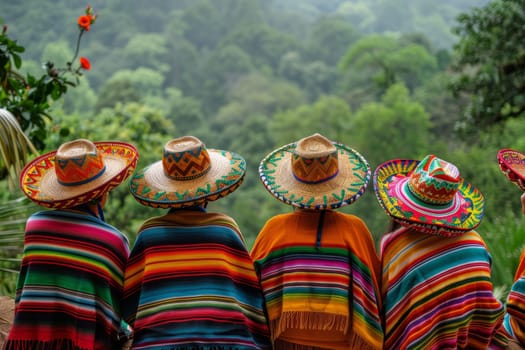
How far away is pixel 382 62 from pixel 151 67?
19.1 m

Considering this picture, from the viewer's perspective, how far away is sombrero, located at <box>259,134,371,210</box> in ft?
8.21

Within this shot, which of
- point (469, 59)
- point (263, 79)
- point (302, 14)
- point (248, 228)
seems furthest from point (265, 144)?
point (302, 14)

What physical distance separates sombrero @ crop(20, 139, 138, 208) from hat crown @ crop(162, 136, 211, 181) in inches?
6.6

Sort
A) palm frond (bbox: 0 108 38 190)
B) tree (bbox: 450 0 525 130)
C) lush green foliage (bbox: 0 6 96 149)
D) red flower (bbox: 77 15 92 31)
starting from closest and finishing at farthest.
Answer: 1. palm frond (bbox: 0 108 38 190)
2. lush green foliage (bbox: 0 6 96 149)
3. red flower (bbox: 77 15 92 31)
4. tree (bbox: 450 0 525 130)

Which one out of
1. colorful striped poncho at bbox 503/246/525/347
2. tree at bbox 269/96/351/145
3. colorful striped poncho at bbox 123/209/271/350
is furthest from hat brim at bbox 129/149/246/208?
tree at bbox 269/96/351/145

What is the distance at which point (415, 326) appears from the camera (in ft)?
8.38

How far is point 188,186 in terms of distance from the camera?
2.55m

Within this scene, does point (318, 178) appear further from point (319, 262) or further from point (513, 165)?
point (513, 165)

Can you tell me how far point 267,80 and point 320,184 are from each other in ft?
150

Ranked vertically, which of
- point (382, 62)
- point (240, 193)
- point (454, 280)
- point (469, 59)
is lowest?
point (240, 193)

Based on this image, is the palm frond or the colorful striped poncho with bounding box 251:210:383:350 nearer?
the colorful striped poncho with bounding box 251:210:383:350

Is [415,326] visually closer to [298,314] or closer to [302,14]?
[298,314]

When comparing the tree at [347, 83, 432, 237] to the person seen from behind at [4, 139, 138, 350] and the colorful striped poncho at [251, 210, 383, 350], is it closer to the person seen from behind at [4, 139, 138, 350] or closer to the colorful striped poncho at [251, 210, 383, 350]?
the colorful striped poncho at [251, 210, 383, 350]

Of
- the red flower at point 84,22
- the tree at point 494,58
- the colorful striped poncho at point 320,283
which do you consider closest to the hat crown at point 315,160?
the colorful striped poncho at point 320,283
